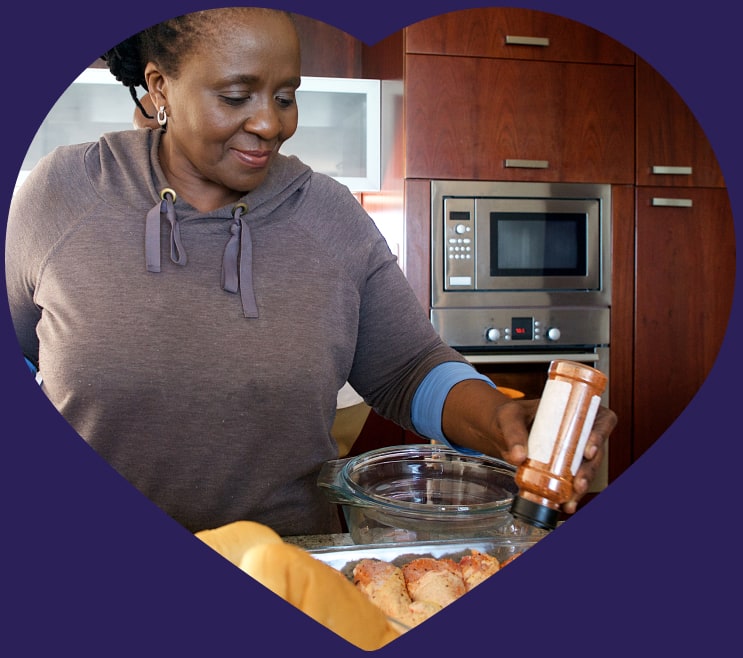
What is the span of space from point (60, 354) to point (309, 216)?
7.7 inches

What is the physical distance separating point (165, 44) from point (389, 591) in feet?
1.03

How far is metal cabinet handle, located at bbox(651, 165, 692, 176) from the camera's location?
1.16 meters

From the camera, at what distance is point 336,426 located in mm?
→ 623

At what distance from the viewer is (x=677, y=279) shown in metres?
1.20

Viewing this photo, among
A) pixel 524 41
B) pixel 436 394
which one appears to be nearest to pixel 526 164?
pixel 524 41

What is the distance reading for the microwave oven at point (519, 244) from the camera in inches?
40.8

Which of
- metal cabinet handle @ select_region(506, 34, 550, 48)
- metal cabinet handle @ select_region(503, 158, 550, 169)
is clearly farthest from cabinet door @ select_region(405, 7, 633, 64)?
A: metal cabinet handle @ select_region(503, 158, 550, 169)

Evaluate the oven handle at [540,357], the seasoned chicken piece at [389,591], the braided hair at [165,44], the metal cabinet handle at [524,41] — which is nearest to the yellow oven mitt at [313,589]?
the seasoned chicken piece at [389,591]

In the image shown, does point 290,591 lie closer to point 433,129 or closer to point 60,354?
point 60,354

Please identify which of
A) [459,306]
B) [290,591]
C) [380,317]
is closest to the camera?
[290,591]

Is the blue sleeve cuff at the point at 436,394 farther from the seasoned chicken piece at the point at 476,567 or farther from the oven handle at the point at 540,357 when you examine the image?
the oven handle at the point at 540,357

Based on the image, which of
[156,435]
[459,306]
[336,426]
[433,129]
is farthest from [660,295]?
[156,435]

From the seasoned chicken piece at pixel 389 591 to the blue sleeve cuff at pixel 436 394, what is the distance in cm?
17

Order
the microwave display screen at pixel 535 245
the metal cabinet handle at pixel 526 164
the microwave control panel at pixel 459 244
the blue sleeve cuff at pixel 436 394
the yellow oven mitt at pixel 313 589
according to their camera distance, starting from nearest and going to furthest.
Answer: the yellow oven mitt at pixel 313 589 → the blue sleeve cuff at pixel 436 394 → the microwave display screen at pixel 535 245 → the microwave control panel at pixel 459 244 → the metal cabinet handle at pixel 526 164
